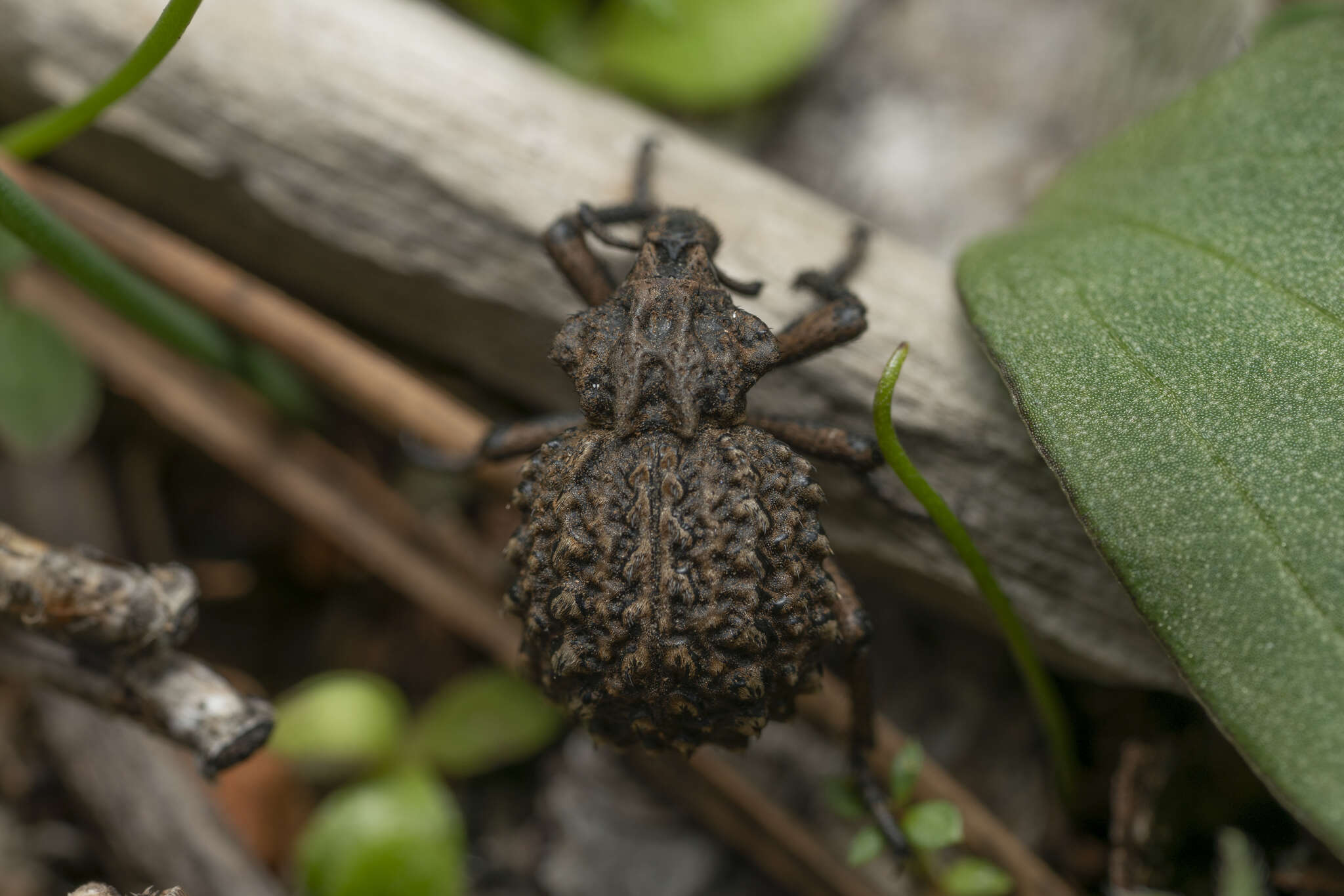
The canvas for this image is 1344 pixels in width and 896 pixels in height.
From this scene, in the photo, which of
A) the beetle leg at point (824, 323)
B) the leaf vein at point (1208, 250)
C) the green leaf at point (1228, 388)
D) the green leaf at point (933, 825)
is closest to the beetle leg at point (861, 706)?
the green leaf at point (933, 825)

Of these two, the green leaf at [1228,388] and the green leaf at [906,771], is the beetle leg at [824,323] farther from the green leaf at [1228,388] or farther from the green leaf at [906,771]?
the green leaf at [906,771]

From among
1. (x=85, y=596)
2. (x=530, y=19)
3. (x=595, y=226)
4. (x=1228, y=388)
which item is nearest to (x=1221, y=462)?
(x=1228, y=388)

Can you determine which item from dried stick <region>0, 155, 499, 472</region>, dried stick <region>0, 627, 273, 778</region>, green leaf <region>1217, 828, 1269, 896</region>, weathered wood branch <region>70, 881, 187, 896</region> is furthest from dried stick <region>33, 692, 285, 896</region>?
green leaf <region>1217, 828, 1269, 896</region>

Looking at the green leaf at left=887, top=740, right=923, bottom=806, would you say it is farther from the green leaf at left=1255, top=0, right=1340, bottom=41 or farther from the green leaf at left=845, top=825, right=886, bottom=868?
the green leaf at left=1255, top=0, right=1340, bottom=41

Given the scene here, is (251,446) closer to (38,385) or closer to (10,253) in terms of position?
(38,385)

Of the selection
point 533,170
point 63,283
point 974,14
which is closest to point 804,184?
point 974,14

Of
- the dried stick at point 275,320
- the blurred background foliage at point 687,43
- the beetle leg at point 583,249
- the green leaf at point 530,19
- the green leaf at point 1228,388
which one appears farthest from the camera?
the blurred background foliage at point 687,43
